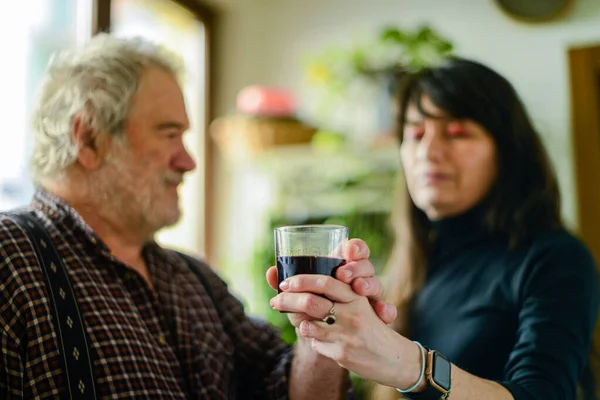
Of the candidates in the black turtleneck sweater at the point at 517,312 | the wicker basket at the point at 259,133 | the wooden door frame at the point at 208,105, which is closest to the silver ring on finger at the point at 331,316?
the black turtleneck sweater at the point at 517,312

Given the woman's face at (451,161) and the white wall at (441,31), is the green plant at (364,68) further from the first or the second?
the woman's face at (451,161)

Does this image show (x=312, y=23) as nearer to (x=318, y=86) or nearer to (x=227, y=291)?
(x=318, y=86)

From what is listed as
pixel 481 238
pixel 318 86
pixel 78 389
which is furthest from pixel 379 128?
pixel 78 389

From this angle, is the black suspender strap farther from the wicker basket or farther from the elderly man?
the wicker basket

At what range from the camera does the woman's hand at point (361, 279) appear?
761 millimetres

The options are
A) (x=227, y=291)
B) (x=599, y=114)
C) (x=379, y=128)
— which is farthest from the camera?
(x=379, y=128)

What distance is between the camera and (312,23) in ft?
11.0

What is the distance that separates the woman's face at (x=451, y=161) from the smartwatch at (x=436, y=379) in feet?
1.51

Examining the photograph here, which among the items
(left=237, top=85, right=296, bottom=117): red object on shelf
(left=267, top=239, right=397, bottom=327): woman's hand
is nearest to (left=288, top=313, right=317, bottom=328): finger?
(left=267, top=239, right=397, bottom=327): woman's hand

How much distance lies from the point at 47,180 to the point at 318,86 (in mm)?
2036

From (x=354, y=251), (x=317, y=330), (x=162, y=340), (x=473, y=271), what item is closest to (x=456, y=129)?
(x=473, y=271)

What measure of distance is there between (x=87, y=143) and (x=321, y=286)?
821mm

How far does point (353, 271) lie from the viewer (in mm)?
771

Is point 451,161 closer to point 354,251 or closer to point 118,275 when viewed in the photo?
point 354,251
